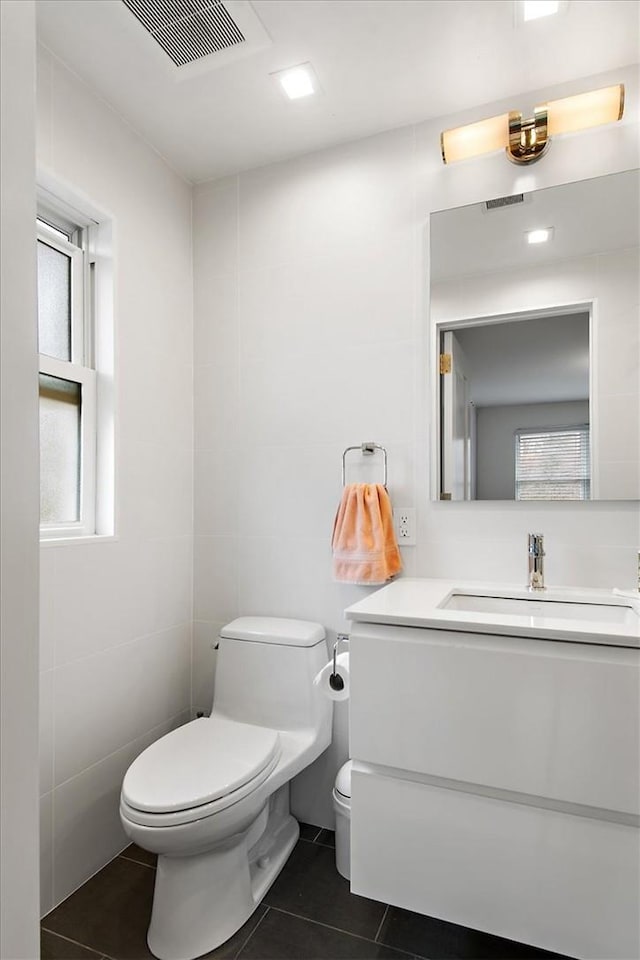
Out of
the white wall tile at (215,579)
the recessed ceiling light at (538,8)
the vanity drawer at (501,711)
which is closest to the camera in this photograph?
the vanity drawer at (501,711)

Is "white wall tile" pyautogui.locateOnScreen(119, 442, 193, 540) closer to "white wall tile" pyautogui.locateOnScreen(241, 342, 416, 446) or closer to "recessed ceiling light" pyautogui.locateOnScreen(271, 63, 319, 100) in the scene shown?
"white wall tile" pyautogui.locateOnScreen(241, 342, 416, 446)

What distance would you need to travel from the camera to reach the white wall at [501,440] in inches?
66.4

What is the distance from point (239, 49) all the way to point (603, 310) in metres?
1.28

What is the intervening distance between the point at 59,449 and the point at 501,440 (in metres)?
1.38

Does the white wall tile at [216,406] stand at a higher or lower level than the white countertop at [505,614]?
higher

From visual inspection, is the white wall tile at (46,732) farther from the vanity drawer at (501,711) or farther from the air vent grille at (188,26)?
the air vent grille at (188,26)

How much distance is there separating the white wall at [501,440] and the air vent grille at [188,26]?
50.5 inches

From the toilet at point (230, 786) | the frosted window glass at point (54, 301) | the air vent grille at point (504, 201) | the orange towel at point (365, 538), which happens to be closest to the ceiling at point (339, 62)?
the air vent grille at point (504, 201)

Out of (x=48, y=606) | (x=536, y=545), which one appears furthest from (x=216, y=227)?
(x=536, y=545)

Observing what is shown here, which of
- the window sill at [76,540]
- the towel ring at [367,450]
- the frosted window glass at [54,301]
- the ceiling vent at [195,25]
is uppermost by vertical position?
the ceiling vent at [195,25]

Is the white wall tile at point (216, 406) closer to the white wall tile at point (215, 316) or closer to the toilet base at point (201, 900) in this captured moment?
the white wall tile at point (215, 316)

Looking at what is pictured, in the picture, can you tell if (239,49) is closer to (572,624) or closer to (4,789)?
(572,624)

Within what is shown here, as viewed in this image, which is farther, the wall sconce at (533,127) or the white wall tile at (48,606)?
the wall sconce at (533,127)

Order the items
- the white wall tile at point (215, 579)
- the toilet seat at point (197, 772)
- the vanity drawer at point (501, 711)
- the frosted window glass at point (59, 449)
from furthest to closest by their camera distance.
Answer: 1. the white wall tile at point (215, 579)
2. the frosted window glass at point (59, 449)
3. the toilet seat at point (197, 772)
4. the vanity drawer at point (501, 711)
